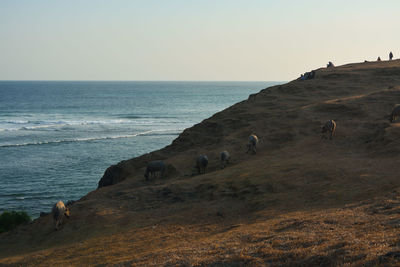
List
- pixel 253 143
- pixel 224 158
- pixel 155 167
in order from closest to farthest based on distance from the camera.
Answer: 1. pixel 224 158
2. pixel 155 167
3. pixel 253 143

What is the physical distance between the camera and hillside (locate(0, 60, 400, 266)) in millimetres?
13008

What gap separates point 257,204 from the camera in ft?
66.4

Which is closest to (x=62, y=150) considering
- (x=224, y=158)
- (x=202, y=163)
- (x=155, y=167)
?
(x=155, y=167)

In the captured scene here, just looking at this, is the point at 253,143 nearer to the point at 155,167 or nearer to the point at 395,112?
the point at 155,167

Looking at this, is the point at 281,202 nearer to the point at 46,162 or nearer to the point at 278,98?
the point at 278,98

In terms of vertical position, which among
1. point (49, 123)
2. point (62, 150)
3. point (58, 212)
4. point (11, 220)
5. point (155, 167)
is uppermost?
point (155, 167)

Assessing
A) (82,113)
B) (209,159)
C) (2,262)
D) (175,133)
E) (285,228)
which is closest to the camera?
(285,228)

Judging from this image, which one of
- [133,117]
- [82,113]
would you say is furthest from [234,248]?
[82,113]

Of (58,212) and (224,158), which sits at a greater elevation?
(224,158)

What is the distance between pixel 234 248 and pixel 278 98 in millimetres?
29848

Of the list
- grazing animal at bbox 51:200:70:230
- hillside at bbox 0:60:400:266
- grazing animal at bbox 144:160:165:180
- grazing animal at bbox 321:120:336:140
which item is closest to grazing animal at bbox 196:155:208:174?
hillside at bbox 0:60:400:266

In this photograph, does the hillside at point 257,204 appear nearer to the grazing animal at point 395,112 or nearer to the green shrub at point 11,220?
the grazing animal at point 395,112

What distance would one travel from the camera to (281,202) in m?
19.7

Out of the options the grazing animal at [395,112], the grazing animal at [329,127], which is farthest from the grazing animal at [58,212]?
the grazing animal at [395,112]
